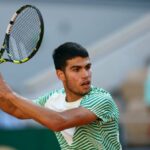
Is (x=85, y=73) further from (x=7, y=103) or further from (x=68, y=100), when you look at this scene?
(x=7, y=103)

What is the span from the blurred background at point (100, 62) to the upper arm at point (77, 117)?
483cm

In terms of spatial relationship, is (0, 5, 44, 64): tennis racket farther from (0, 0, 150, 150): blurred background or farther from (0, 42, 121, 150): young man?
(0, 0, 150, 150): blurred background

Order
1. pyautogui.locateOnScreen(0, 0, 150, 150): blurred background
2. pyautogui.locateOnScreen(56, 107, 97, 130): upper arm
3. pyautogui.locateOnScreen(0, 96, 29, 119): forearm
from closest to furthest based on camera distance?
pyautogui.locateOnScreen(56, 107, 97, 130): upper arm < pyautogui.locateOnScreen(0, 96, 29, 119): forearm < pyautogui.locateOnScreen(0, 0, 150, 150): blurred background

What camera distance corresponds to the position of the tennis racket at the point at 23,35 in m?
6.69

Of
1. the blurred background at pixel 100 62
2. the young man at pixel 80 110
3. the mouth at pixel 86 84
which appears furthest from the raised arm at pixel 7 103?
the blurred background at pixel 100 62

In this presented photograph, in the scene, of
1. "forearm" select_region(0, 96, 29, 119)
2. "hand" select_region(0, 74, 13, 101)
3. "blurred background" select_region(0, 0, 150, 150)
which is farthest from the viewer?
"blurred background" select_region(0, 0, 150, 150)

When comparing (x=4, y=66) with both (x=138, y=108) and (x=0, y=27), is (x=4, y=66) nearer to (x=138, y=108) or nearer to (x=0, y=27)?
(x=0, y=27)

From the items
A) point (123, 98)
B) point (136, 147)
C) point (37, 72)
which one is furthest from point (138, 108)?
point (37, 72)

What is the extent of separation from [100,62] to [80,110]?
10.2 m

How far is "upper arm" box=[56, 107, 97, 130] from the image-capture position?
6391 millimetres

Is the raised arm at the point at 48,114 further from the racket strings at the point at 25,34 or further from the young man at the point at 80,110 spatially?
the racket strings at the point at 25,34

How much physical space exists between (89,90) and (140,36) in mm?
10325

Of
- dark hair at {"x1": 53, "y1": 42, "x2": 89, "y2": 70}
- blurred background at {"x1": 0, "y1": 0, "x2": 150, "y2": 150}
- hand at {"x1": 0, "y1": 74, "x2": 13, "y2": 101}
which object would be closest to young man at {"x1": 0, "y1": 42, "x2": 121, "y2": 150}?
dark hair at {"x1": 53, "y1": 42, "x2": 89, "y2": 70}

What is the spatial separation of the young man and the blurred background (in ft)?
15.2
